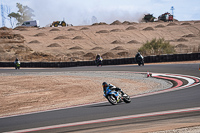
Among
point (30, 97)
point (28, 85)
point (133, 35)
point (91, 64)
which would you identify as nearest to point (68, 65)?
point (91, 64)

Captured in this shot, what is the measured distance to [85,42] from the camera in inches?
2731

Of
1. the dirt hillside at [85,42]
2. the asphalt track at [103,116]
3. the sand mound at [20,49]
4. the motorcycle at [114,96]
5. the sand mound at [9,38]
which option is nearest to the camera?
the asphalt track at [103,116]

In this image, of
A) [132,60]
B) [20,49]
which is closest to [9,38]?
[20,49]

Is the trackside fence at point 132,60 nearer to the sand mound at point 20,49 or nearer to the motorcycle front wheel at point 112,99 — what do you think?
the sand mound at point 20,49

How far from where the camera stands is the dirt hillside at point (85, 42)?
2121 inches

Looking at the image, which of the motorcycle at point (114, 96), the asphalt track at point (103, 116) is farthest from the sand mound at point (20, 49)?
the asphalt track at point (103, 116)

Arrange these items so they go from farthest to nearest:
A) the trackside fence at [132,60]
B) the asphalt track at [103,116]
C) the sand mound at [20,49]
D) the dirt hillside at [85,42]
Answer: the sand mound at [20,49]
the dirt hillside at [85,42]
the trackside fence at [132,60]
the asphalt track at [103,116]

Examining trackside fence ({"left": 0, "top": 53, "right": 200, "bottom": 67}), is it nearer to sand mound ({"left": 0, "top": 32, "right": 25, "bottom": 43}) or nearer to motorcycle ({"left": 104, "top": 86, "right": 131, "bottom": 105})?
sand mound ({"left": 0, "top": 32, "right": 25, "bottom": 43})

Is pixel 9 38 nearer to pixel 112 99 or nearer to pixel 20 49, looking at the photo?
pixel 20 49

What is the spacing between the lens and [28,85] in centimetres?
2191

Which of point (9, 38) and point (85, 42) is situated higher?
point (9, 38)

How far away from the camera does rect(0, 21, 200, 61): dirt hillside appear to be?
53.9 meters

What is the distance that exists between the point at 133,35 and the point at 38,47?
76.3 ft

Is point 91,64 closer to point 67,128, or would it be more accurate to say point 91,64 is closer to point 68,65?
point 68,65
